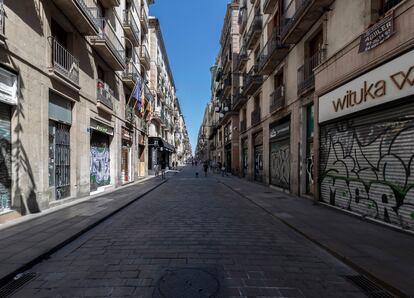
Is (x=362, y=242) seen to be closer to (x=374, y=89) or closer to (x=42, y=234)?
(x=374, y=89)


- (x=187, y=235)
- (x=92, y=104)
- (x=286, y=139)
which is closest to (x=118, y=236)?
(x=187, y=235)

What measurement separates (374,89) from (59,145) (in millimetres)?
11085

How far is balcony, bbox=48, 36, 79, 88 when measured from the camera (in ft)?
33.2

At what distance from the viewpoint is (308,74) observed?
41.1 ft

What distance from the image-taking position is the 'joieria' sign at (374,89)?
6453 millimetres

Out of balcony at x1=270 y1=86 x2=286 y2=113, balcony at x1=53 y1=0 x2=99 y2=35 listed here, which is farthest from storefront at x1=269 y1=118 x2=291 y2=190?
balcony at x1=53 y1=0 x2=99 y2=35

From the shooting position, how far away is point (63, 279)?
13.5 feet

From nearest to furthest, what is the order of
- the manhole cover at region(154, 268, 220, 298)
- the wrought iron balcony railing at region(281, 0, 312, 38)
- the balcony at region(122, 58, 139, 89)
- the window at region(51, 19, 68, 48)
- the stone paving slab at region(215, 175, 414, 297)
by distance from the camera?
the manhole cover at region(154, 268, 220, 298), the stone paving slab at region(215, 175, 414, 297), the window at region(51, 19, 68, 48), the wrought iron balcony railing at region(281, 0, 312, 38), the balcony at region(122, 58, 139, 89)

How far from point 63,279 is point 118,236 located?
2.34 m

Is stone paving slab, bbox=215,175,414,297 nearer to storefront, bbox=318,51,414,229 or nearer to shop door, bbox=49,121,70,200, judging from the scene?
storefront, bbox=318,51,414,229

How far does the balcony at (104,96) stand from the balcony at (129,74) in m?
2.59

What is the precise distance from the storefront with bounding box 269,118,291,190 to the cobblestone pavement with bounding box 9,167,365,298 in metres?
8.08

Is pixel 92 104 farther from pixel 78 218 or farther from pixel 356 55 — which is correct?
pixel 356 55

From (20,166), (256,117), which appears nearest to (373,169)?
(20,166)
